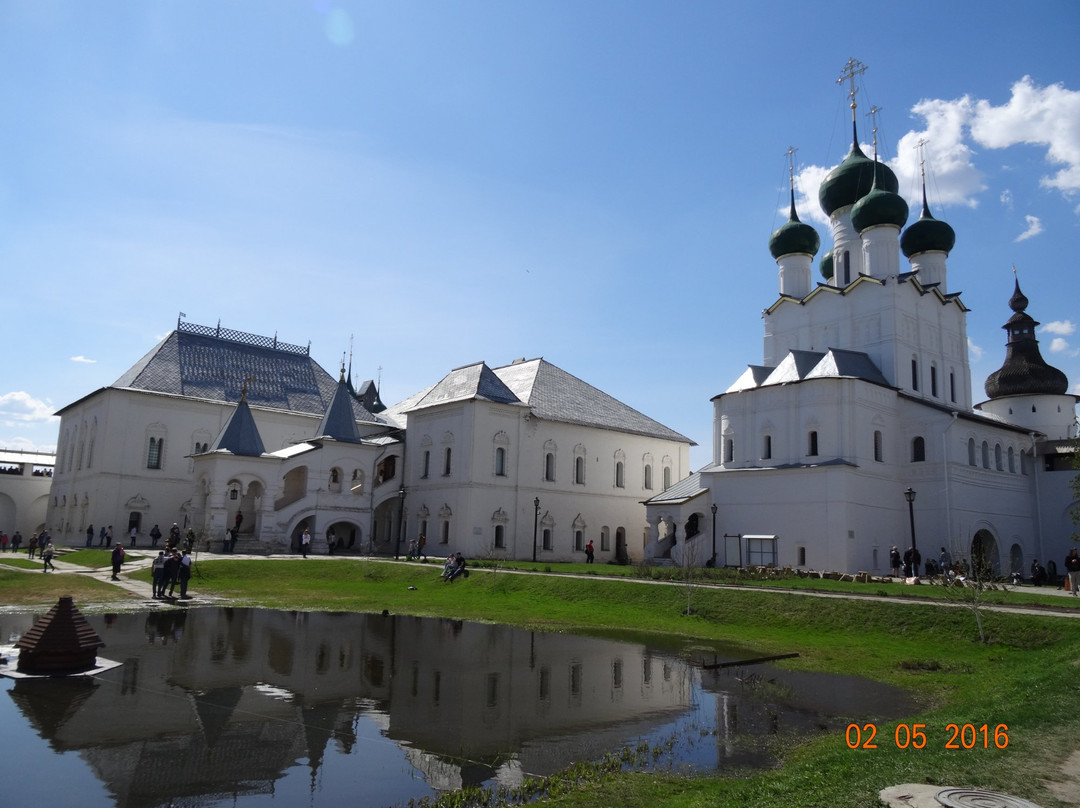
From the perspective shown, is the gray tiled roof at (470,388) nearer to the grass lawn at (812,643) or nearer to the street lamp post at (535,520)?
the street lamp post at (535,520)

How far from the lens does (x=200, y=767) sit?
24.6ft

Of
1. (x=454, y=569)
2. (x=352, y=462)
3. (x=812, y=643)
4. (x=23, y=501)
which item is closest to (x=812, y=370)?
(x=454, y=569)

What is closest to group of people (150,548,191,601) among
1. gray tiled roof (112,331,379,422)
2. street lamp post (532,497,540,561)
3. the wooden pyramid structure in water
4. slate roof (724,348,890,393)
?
the wooden pyramid structure in water

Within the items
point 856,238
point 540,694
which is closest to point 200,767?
point 540,694

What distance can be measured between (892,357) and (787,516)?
10362mm

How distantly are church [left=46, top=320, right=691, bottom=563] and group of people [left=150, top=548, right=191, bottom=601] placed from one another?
11939 mm

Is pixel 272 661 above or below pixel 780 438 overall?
below

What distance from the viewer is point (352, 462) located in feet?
132

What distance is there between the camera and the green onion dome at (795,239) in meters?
43.4

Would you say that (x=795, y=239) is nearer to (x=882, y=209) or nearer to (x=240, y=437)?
(x=882, y=209)

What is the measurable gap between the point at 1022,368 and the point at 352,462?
39.7m

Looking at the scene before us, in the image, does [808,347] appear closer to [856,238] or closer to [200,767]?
[856,238]

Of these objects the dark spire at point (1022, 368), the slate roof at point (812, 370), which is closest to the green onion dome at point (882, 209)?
the slate roof at point (812, 370)

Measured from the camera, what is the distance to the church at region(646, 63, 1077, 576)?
33188 mm
